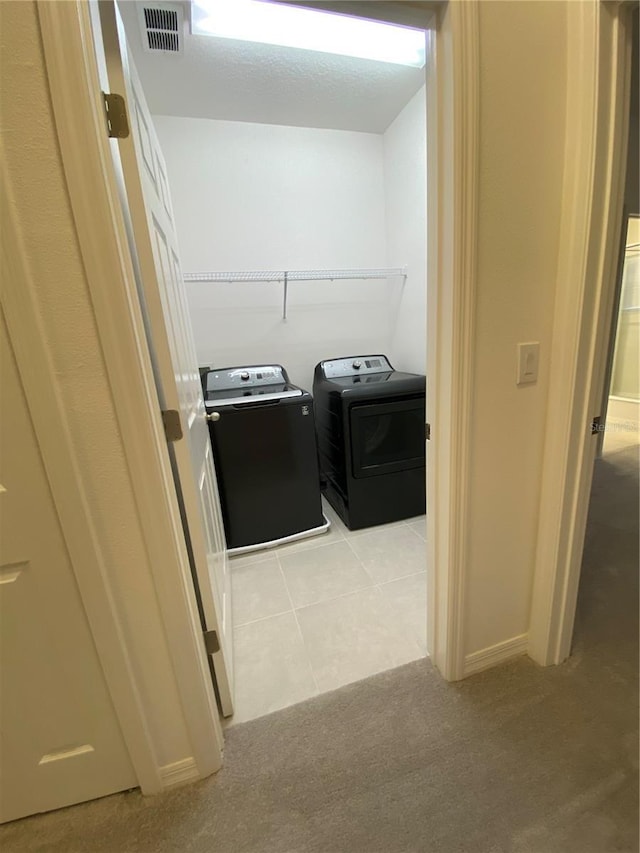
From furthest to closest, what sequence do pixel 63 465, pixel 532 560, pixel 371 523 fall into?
1. pixel 371 523
2. pixel 532 560
3. pixel 63 465

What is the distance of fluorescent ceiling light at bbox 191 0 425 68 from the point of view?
146cm

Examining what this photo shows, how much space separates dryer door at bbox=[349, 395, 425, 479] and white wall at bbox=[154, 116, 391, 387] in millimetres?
830

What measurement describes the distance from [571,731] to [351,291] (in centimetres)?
261

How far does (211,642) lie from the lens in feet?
3.70

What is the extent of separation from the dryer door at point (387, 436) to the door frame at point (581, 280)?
3.38 ft

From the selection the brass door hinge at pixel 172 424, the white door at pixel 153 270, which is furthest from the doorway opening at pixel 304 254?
the brass door hinge at pixel 172 424

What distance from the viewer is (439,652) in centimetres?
131

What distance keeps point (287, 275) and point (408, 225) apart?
35.3 inches

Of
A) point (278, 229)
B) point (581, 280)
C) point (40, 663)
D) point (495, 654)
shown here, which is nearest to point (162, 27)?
point (278, 229)

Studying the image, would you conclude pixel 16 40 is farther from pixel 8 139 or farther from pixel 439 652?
pixel 439 652

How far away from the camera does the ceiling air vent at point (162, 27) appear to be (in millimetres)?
1446

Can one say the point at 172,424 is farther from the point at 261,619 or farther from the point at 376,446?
the point at 376,446

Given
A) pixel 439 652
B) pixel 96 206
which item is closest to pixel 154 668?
pixel 439 652

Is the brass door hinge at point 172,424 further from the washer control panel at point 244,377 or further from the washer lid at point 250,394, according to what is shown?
the washer control panel at point 244,377
